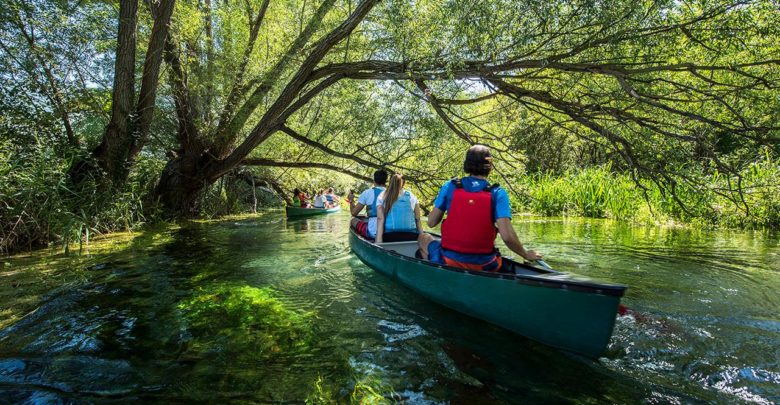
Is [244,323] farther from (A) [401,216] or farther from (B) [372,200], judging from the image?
(B) [372,200]

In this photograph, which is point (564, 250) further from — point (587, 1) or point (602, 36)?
point (587, 1)

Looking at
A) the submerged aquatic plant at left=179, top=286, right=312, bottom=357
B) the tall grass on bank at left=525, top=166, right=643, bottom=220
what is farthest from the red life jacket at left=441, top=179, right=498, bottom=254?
the tall grass on bank at left=525, top=166, right=643, bottom=220

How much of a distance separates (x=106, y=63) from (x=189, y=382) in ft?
25.8

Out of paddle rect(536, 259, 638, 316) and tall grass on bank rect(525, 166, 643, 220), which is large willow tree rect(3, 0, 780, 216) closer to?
paddle rect(536, 259, 638, 316)

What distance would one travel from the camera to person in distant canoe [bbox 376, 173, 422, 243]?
5.74 m

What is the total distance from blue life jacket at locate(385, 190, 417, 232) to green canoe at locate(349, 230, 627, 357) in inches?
59.3

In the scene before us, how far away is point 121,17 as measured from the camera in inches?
299

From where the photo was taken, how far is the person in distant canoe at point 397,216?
226 inches

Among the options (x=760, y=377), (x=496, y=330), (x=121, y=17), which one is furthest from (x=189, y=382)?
(x=121, y=17)

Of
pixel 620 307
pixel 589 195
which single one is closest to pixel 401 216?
pixel 620 307

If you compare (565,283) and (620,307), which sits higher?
(565,283)

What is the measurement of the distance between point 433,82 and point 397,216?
8.11ft

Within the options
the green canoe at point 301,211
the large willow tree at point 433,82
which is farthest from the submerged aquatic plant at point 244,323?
the green canoe at point 301,211

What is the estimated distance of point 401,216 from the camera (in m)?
5.96
